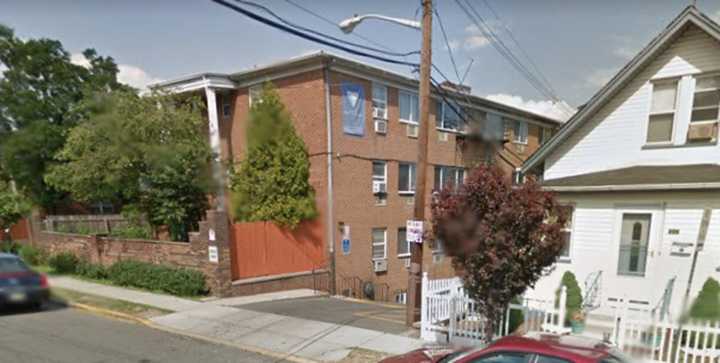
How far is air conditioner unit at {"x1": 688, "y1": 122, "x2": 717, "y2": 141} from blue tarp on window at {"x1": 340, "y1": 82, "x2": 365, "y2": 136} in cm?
958

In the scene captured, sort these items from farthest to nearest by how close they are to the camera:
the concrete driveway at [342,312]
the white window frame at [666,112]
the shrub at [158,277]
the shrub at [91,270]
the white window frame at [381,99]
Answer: the white window frame at [381,99] → the shrub at [91,270] → the shrub at [158,277] → the white window frame at [666,112] → the concrete driveway at [342,312]

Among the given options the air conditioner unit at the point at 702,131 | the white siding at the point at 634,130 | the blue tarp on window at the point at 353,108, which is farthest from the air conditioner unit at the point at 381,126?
the air conditioner unit at the point at 702,131

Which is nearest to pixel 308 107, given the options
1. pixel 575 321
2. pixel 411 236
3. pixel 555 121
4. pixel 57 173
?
pixel 411 236

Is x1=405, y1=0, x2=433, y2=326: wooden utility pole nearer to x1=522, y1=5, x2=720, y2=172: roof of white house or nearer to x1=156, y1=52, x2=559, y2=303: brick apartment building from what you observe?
x1=156, y1=52, x2=559, y2=303: brick apartment building

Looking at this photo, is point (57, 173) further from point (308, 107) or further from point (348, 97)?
point (348, 97)

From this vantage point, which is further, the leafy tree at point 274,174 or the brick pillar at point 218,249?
the leafy tree at point 274,174

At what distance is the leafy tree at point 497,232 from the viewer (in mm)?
4750

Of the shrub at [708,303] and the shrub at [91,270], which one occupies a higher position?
the shrub at [708,303]

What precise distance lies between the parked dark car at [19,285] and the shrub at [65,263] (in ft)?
14.3

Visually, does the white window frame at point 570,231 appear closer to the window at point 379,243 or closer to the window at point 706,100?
the window at point 706,100

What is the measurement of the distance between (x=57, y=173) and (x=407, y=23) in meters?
13.4

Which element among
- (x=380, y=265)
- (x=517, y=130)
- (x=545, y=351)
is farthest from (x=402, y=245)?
(x=545, y=351)

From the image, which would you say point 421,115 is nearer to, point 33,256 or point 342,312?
point 342,312

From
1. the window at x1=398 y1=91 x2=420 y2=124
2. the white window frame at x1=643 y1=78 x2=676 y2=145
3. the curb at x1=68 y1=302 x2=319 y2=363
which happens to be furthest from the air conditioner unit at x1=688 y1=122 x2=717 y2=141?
the curb at x1=68 y1=302 x2=319 y2=363
